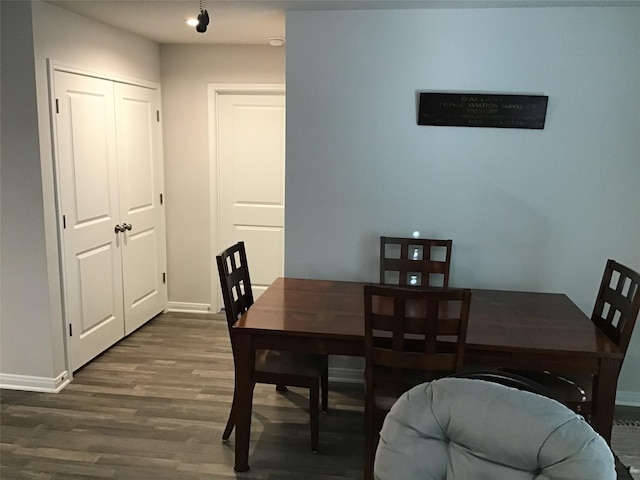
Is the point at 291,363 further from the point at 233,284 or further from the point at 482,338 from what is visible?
the point at 482,338

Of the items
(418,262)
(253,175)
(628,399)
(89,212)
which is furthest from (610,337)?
(89,212)

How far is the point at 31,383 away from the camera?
3328 millimetres

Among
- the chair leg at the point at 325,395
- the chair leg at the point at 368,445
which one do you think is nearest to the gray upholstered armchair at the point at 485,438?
the chair leg at the point at 368,445

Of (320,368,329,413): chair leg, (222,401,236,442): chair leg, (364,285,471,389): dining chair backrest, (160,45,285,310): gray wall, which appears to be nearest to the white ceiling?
(160,45,285,310): gray wall

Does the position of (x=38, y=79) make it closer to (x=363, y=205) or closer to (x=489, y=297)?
(x=363, y=205)

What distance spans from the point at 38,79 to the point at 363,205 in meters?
2.05

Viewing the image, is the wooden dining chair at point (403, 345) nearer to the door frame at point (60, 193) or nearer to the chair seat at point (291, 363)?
the chair seat at point (291, 363)

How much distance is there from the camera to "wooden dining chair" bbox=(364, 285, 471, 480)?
2.14 m

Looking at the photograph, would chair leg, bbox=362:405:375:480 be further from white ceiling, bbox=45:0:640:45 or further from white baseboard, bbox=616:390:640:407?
white ceiling, bbox=45:0:640:45

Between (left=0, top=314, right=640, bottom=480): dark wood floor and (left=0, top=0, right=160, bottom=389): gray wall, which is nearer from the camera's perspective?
(left=0, top=314, right=640, bottom=480): dark wood floor

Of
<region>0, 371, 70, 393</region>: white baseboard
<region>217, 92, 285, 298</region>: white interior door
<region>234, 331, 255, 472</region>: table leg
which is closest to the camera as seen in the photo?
<region>234, 331, 255, 472</region>: table leg

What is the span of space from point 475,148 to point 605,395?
62.4 inches

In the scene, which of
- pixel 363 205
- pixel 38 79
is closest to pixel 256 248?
pixel 363 205

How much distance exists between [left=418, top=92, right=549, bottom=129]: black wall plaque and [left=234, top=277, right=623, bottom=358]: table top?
39.9 inches
